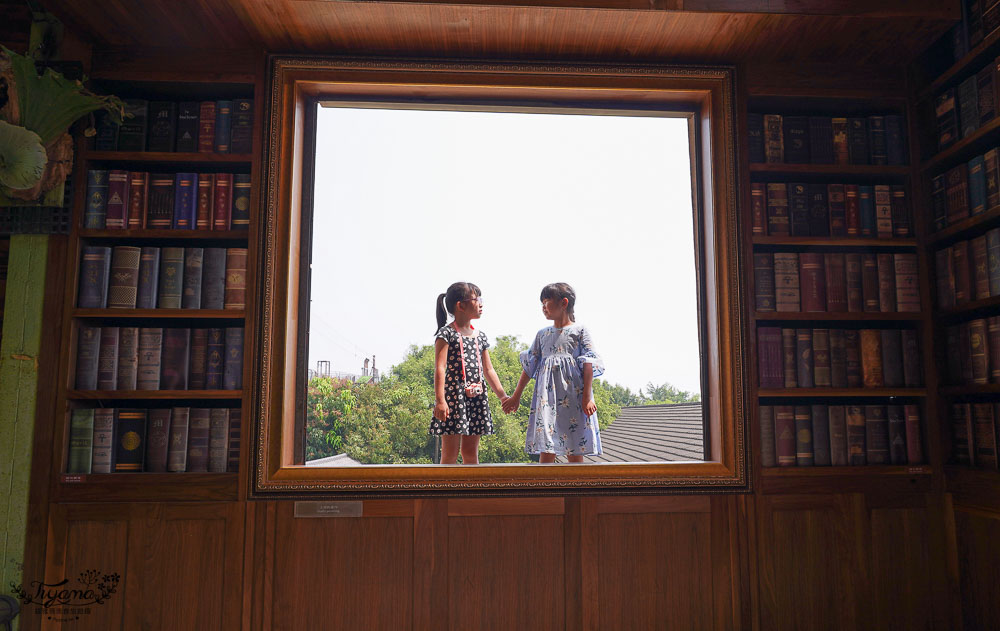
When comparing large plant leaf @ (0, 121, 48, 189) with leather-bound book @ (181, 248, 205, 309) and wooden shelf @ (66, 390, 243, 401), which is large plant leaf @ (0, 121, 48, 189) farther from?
wooden shelf @ (66, 390, 243, 401)

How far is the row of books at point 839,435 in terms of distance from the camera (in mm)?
2479

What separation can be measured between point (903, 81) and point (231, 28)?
269cm

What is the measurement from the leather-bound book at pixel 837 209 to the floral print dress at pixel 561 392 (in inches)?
42.5

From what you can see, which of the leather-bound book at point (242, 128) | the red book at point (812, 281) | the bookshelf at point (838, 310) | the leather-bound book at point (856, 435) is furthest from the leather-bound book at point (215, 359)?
the leather-bound book at point (856, 435)

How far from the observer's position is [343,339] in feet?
8.59

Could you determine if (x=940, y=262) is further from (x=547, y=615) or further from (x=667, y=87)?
(x=547, y=615)

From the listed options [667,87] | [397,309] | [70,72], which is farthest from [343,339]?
[667,87]

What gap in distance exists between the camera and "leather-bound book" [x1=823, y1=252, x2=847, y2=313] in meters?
2.54

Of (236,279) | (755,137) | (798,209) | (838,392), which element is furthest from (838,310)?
(236,279)

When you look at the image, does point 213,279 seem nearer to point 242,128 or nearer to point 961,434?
point 242,128

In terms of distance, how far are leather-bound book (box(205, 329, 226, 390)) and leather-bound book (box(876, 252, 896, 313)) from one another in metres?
2.58

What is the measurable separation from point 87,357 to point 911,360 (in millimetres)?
3158

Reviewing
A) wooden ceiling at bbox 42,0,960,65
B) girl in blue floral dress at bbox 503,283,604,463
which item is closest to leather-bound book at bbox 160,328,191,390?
wooden ceiling at bbox 42,0,960,65

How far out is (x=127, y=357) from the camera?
2.39m
